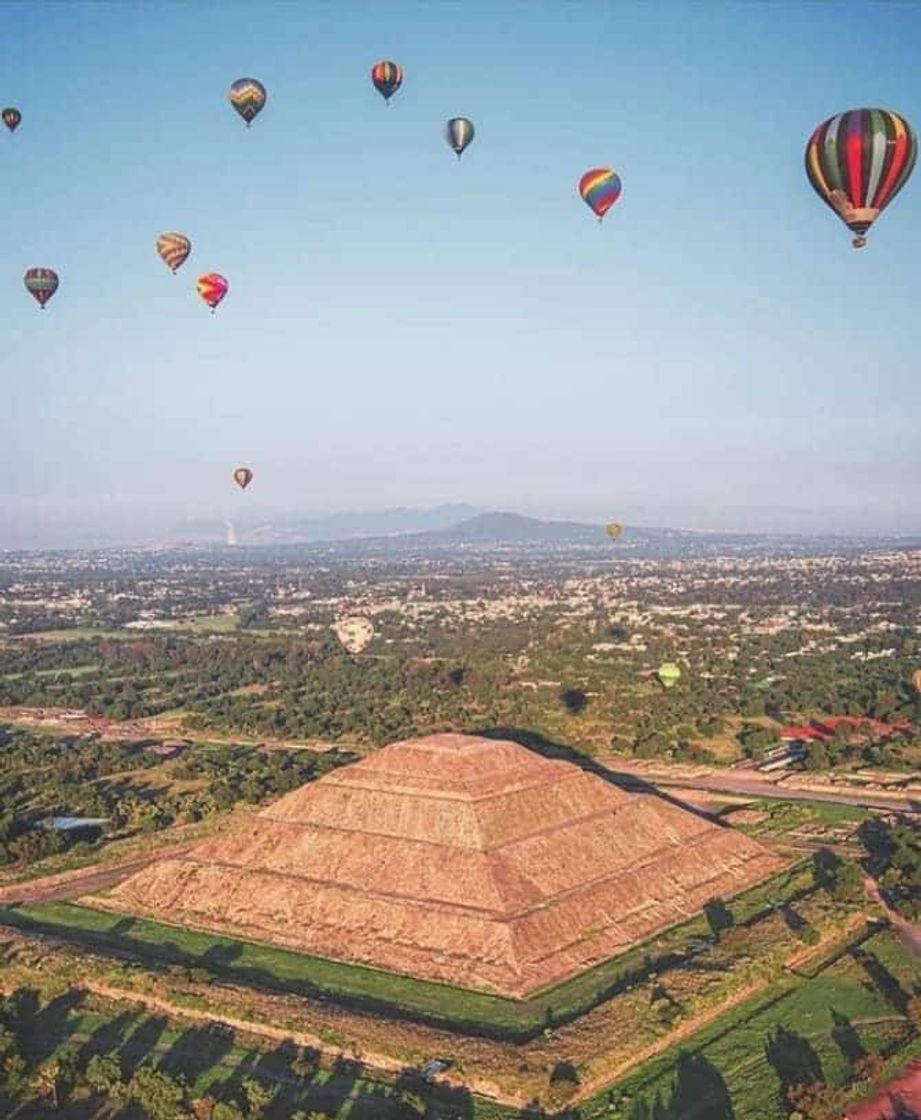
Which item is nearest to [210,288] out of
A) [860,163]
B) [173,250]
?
[173,250]

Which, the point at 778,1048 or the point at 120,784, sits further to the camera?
the point at 120,784

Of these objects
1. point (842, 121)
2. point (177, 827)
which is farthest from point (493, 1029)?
point (842, 121)

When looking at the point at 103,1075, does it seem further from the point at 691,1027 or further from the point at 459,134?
the point at 459,134

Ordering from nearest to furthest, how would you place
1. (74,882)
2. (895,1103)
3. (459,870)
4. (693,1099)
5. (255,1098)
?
1. (255,1098)
2. (895,1103)
3. (693,1099)
4. (459,870)
5. (74,882)

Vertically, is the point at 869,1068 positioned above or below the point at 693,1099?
above

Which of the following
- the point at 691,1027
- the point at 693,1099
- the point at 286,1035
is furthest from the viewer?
the point at 691,1027

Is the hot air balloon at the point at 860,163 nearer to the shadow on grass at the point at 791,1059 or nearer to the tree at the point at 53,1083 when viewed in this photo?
the shadow on grass at the point at 791,1059

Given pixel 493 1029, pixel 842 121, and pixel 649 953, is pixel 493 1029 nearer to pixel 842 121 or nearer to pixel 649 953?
Result: pixel 649 953
